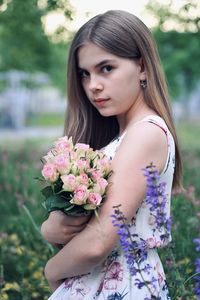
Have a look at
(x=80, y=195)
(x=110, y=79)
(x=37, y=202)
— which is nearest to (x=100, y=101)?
(x=110, y=79)

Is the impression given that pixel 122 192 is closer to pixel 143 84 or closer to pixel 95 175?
pixel 95 175

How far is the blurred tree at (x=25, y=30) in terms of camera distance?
166 inches

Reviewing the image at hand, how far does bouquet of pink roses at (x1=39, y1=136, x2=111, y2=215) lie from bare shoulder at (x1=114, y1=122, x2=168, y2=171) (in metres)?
0.08

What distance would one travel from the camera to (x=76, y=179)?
5.92 ft

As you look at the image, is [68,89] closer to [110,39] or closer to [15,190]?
[110,39]

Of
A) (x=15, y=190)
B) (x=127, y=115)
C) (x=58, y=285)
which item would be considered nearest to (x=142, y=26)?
(x=127, y=115)

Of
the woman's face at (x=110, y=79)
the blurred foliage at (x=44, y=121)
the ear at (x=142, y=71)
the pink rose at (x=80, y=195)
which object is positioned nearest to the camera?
the pink rose at (x=80, y=195)

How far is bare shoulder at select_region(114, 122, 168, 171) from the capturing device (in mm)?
1822

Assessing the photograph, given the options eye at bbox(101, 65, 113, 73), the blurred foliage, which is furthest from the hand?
the blurred foliage

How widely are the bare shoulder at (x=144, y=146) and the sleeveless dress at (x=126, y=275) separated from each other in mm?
41

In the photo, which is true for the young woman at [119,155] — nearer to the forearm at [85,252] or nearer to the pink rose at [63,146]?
the forearm at [85,252]

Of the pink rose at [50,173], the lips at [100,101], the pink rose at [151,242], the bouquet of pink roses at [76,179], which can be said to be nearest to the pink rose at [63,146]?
the bouquet of pink roses at [76,179]

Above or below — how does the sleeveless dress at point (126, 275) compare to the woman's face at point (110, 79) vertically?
below

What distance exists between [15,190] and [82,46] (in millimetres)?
3718
